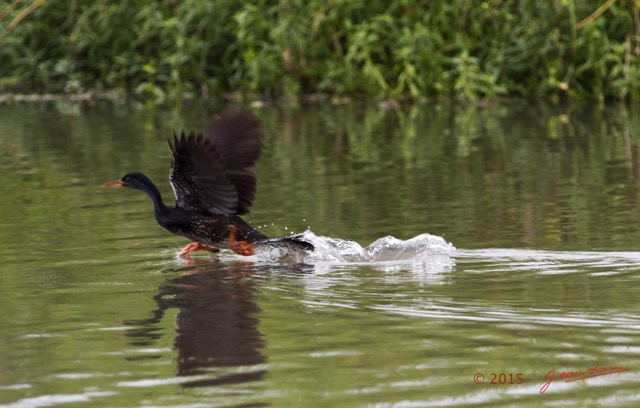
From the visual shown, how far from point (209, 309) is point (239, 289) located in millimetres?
564

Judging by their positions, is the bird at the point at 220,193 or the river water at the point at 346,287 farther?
the bird at the point at 220,193

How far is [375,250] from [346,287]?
4.04 ft

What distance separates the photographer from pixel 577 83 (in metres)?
21.1

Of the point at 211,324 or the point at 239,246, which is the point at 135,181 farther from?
the point at 211,324

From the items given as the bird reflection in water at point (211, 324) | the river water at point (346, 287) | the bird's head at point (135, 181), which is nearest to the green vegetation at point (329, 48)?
the river water at point (346, 287)

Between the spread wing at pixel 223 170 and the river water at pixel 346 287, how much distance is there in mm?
406

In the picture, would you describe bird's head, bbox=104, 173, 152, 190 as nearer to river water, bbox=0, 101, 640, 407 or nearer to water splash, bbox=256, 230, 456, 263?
river water, bbox=0, 101, 640, 407

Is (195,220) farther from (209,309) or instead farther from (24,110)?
(24,110)

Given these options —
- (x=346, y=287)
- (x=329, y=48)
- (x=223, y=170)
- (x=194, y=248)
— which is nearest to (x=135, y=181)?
(x=194, y=248)

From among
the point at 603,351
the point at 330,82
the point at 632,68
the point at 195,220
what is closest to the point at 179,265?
the point at 195,220

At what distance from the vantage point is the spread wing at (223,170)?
8.84m

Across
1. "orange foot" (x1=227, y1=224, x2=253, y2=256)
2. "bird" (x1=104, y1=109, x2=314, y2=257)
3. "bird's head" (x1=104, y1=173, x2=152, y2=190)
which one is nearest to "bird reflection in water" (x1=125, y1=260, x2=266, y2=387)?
"orange foot" (x1=227, y1=224, x2=253, y2=256)

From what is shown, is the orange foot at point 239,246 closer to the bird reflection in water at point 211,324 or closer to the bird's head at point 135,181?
the bird reflection in water at point 211,324

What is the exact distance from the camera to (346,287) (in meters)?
7.71
